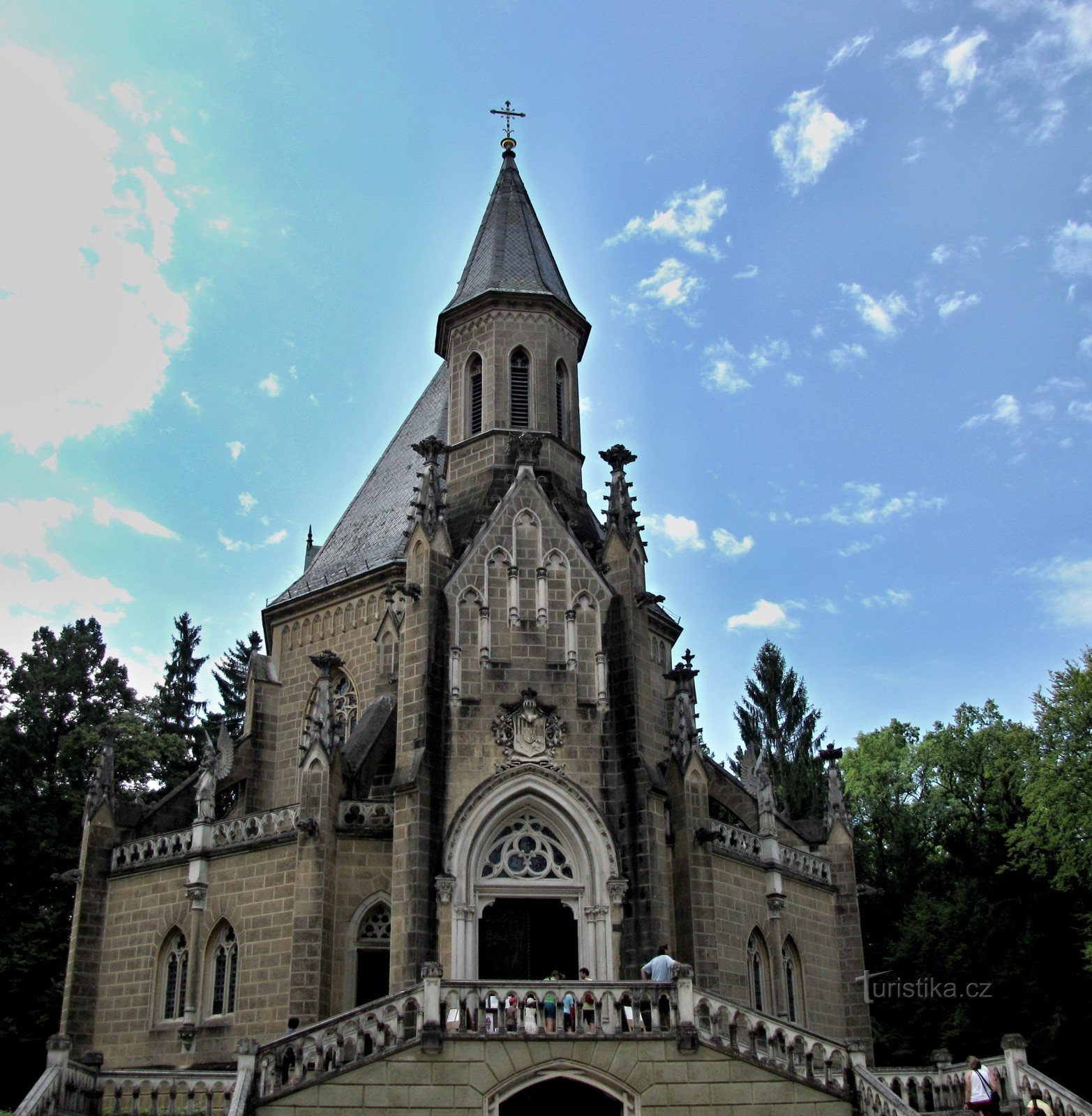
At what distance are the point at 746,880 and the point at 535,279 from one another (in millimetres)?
15823

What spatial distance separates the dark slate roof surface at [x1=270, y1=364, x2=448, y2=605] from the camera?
3350cm

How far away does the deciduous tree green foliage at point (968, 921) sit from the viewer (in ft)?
117

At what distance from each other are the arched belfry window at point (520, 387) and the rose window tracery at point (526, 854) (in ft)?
34.3

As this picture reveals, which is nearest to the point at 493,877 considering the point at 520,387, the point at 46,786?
the point at 520,387

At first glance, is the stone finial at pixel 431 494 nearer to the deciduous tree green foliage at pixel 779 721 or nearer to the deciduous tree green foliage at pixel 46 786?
the deciduous tree green foliage at pixel 46 786

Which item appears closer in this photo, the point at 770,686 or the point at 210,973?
the point at 210,973

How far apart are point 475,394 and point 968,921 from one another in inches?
915

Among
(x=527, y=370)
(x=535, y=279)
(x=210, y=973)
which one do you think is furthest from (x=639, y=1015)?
(x=535, y=279)

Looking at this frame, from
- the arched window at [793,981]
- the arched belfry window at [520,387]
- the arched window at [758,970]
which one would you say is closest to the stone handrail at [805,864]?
the arched window at [793,981]

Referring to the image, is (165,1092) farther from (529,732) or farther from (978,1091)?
(978,1091)

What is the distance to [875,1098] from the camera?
1822 cm

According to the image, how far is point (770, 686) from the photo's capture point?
57.2m

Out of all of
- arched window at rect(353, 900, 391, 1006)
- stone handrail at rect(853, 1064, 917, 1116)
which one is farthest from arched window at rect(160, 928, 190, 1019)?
stone handrail at rect(853, 1064, 917, 1116)

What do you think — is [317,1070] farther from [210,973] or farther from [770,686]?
[770,686]
